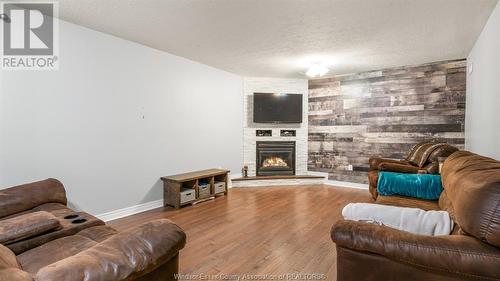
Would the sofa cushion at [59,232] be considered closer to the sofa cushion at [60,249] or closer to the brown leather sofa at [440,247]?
the sofa cushion at [60,249]

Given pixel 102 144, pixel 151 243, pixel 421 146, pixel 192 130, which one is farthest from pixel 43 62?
pixel 421 146

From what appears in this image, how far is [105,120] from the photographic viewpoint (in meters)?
3.15

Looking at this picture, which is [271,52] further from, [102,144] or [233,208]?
[102,144]

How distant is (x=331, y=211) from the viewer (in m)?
3.56

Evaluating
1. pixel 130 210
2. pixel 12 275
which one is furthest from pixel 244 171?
pixel 12 275

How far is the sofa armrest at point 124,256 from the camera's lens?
858 mm

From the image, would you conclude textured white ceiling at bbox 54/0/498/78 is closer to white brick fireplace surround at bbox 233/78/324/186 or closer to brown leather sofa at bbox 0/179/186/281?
white brick fireplace surround at bbox 233/78/324/186

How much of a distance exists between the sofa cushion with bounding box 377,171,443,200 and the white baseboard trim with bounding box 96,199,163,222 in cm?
304

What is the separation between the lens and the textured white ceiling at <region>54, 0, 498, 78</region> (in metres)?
2.40

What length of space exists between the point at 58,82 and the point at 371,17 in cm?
344

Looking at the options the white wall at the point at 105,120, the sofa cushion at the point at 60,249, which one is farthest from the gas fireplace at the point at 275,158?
the sofa cushion at the point at 60,249

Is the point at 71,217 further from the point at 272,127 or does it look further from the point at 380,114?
the point at 380,114

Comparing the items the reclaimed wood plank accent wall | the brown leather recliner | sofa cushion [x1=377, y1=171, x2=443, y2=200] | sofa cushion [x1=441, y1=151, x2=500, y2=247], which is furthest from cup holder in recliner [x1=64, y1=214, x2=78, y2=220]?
the reclaimed wood plank accent wall

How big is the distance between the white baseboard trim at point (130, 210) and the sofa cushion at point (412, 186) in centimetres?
304
